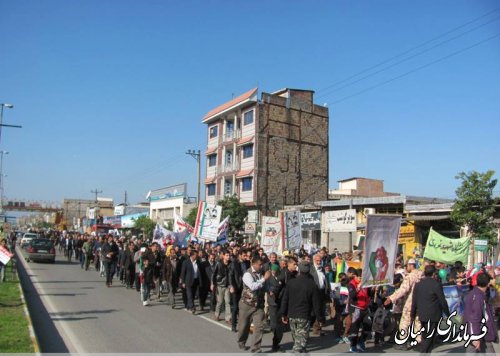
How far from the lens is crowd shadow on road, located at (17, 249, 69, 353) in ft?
29.9

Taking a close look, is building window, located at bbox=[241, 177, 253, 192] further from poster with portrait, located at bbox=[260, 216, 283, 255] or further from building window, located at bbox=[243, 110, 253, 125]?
poster with portrait, located at bbox=[260, 216, 283, 255]

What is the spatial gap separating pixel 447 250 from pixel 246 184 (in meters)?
32.3

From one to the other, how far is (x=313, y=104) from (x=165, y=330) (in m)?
43.3

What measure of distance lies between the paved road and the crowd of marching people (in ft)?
1.35

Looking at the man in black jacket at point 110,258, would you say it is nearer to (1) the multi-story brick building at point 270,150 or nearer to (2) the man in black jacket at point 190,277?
(2) the man in black jacket at point 190,277

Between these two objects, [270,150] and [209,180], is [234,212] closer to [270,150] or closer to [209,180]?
[270,150]

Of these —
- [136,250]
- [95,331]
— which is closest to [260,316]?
[95,331]

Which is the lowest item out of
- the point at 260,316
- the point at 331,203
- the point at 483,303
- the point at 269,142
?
the point at 260,316

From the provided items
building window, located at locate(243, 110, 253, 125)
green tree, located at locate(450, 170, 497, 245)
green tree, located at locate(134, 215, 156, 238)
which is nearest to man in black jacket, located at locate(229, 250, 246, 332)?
green tree, located at locate(450, 170, 497, 245)

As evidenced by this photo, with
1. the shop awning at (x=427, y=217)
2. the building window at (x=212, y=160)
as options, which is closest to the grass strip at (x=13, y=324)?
the shop awning at (x=427, y=217)

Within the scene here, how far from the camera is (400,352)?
9703mm

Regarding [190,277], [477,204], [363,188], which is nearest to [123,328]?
[190,277]

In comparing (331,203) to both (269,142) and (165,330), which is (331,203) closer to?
(269,142)

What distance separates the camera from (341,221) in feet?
70.0
